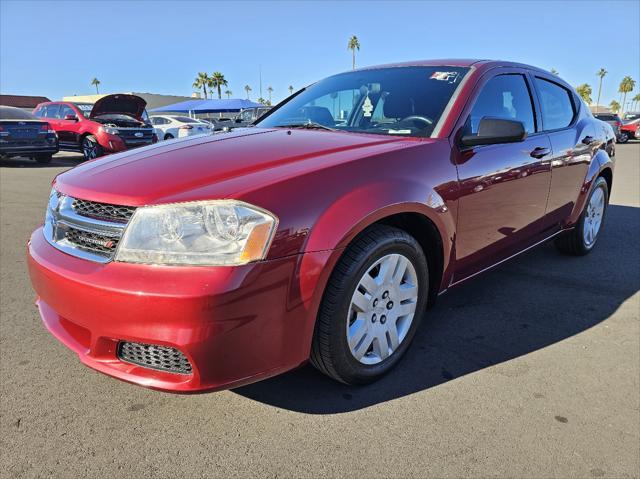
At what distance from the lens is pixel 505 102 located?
3.18 meters

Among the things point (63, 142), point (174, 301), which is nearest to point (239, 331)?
point (174, 301)

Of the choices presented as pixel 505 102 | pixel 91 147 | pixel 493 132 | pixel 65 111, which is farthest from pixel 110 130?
pixel 493 132

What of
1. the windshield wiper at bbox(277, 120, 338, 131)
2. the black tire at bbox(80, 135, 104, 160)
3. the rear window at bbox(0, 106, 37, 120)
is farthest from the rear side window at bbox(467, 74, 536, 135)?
the rear window at bbox(0, 106, 37, 120)

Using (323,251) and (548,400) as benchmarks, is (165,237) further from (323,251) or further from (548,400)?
(548,400)

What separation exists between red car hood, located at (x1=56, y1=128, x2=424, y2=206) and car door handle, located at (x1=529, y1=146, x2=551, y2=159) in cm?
113

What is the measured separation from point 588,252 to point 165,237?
427cm

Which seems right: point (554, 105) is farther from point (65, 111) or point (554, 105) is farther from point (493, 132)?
point (65, 111)

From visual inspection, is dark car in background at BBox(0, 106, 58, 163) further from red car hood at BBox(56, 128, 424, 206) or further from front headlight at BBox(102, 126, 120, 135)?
red car hood at BBox(56, 128, 424, 206)

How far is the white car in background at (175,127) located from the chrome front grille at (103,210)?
17.0 metres

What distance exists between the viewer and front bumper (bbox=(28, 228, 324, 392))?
5.54ft

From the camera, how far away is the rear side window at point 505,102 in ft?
9.41

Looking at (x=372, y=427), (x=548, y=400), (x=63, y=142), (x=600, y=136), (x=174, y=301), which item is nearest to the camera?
(x=174, y=301)

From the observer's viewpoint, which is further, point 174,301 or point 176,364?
point 176,364

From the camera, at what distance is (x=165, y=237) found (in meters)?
1.77
